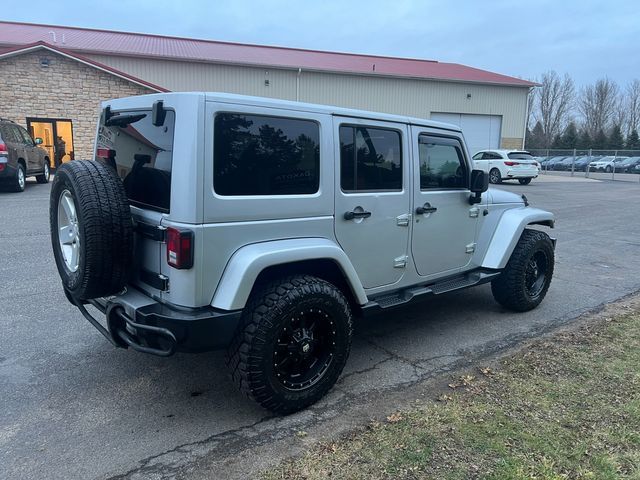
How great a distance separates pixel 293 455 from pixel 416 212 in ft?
7.08

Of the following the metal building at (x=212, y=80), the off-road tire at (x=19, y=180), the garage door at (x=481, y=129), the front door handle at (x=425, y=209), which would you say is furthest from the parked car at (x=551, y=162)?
the front door handle at (x=425, y=209)

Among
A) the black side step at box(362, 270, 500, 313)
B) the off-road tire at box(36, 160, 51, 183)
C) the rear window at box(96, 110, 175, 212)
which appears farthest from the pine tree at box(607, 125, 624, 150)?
the rear window at box(96, 110, 175, 212)

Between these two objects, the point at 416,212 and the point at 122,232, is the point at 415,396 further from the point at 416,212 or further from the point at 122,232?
the point at 122,232

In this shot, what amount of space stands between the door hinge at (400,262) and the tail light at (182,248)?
1783 mm

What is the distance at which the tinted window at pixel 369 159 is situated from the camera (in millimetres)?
3629

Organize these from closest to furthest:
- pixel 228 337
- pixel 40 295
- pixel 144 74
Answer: pixel 228 337 < pixel 40 295 < pixel 144 74

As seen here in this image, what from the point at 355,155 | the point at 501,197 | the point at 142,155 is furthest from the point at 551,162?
the point at 142,155

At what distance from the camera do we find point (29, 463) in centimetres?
273

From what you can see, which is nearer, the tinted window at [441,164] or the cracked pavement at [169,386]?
the cracked pavement at [169,386]

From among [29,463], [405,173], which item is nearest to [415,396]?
[405,173]

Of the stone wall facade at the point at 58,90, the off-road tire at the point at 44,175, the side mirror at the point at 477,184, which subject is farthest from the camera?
the stone wall facade at the point at 58,90

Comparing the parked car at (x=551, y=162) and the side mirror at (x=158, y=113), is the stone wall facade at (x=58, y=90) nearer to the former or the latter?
the side mirror at (x=158, y=113)

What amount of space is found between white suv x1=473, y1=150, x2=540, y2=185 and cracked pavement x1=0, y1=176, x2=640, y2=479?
59.7 ft

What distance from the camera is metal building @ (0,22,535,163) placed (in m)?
19.8
